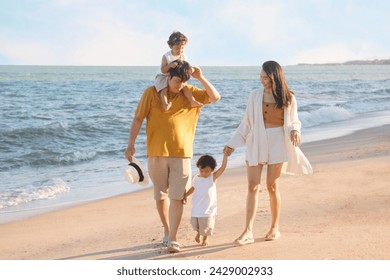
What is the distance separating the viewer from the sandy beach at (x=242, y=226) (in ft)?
18.3

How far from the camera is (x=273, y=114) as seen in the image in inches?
230

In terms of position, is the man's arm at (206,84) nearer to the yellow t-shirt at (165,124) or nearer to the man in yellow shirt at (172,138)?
the man in yellow shirt at (172,138)

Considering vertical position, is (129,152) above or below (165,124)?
below

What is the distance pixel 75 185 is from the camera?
10.7 meters

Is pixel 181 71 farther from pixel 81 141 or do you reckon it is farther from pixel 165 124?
pixel 81 141

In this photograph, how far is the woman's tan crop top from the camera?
5832 mm

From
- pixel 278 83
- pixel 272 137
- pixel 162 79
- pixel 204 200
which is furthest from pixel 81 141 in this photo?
pixel 278 83

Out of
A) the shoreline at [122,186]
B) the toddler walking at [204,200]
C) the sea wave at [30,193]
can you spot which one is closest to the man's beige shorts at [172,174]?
the toddler walking at [204,200]

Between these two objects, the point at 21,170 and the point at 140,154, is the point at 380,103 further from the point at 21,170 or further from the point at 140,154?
the point at 21,170

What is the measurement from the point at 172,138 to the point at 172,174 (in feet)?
1.13

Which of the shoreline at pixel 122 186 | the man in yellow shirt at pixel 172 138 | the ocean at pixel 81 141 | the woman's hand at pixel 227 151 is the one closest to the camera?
the man in yellow shirt at pixel 172 138

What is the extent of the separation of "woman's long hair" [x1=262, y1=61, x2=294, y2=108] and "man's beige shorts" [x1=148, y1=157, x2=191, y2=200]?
3.40 ft

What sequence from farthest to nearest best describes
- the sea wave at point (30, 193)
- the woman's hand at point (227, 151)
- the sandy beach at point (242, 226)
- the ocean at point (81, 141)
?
1. the ocean at point (81, 141)
2. the sea wave at point (30, 193)
3. the woman's hand at point (227, 151)
4. the sandy beach at point (242, 226)

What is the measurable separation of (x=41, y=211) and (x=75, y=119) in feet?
46.1
